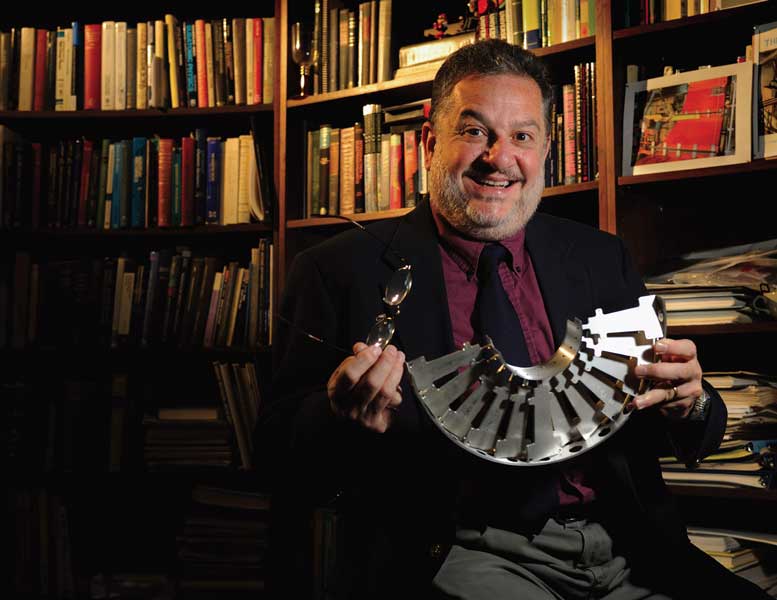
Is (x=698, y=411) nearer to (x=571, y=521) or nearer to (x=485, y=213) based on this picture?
(x=571, y=521)

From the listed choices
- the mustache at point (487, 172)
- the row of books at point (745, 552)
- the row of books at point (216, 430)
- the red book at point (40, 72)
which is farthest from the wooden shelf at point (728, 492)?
the red book at point (40, 72)

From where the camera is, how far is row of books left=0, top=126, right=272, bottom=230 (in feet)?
7.25

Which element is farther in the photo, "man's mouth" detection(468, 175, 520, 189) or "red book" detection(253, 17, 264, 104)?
"red book" detection(253, 17, 264, 104)

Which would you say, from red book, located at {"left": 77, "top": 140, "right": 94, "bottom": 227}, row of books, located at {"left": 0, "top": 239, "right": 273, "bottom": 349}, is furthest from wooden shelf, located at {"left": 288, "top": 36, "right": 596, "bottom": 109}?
red book, located at {"left": 77, "top": 140, "right": 94, "bottom": 227}

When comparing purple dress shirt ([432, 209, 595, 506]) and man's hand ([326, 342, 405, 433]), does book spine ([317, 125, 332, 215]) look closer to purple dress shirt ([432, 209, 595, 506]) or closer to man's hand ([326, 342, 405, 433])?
purple dress shirt ([432, 209, 595, 506])

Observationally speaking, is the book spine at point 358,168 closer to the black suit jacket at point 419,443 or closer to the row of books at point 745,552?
the black suit jacket at point 419,443

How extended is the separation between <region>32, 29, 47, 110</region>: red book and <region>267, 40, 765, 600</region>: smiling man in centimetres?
137

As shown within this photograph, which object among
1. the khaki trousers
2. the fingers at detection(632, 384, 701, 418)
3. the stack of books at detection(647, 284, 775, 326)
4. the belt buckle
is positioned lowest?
the khaki trousers

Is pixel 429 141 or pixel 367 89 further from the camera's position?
pixel 367 89

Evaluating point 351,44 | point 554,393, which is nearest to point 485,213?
point 554,393

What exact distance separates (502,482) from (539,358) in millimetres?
256

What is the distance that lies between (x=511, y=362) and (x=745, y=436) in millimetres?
794

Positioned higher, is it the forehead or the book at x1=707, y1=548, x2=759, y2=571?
the forehead

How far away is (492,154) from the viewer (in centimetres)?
137
